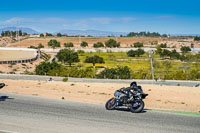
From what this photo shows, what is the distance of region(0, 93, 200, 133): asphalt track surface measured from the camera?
9922 mm

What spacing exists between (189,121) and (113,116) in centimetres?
295

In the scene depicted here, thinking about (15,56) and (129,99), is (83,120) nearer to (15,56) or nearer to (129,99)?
(129,99)

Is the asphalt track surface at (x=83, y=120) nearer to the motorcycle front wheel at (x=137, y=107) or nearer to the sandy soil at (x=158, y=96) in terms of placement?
the motorcycle front wheel at (x=137, y=107)

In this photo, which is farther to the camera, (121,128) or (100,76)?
(100,76)

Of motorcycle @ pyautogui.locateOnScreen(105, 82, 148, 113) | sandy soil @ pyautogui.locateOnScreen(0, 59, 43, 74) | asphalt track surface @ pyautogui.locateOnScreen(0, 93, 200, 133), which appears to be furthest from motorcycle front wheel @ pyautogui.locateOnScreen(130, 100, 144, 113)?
sandy soil @ pyautogui.locateOnScreen(0, 59, 43, 74)

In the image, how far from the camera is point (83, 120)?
11.1 meters

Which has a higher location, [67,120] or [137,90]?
[137,90]

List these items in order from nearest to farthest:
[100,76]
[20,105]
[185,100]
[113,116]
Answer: [113,116] → [20,105] → [185,100] → [100,76]

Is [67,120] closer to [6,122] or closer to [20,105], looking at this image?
[6,122]

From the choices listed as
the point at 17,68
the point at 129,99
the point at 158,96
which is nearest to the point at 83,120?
the point at 129,99

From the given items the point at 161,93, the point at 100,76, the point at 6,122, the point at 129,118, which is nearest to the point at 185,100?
the point at 161,93

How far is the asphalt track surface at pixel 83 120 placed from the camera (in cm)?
992

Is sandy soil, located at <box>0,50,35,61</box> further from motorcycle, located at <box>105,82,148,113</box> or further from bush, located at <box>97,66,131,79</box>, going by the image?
motorcycle, located at <box>105,82,148,113</box>

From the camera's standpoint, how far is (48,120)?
11000mm
